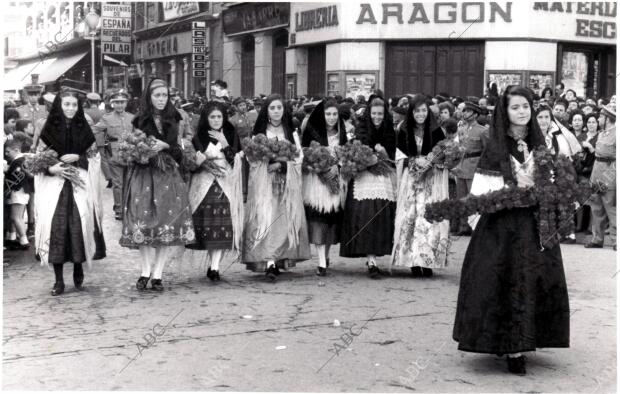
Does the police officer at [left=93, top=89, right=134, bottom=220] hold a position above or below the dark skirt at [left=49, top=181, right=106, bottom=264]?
above

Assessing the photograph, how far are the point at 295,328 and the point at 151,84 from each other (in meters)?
2.83

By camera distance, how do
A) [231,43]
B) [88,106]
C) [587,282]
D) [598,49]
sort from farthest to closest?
[231,43] < [598,49] < [88,106] < [587,282]

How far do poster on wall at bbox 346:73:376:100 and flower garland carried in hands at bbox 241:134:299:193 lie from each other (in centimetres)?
1438

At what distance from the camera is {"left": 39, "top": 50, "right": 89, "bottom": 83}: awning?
3881cm

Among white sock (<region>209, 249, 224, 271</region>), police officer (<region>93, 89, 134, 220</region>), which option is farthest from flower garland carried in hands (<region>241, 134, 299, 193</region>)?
police officer (<region>93, 89, 134, 220</region>)

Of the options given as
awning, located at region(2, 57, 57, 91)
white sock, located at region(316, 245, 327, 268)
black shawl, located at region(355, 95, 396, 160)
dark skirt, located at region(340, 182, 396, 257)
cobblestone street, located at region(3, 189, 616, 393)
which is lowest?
cobblestone street, located at region(3, 189, 616, 393)

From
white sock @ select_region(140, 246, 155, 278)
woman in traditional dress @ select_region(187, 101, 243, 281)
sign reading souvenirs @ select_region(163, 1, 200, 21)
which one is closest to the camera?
white sock @ select_region(140, 246, 155, 278)

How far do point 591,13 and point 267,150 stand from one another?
1611 cm

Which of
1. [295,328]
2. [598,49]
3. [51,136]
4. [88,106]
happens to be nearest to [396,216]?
[295,328]

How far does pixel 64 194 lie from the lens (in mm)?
8203

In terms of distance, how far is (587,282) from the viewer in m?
9.04

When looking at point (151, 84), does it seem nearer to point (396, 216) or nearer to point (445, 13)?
point (396, 216)

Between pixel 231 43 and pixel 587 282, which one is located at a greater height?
pixel 231 43

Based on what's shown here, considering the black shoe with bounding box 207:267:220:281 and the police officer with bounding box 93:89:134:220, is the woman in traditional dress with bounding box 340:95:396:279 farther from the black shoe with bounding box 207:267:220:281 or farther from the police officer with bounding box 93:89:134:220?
the police officer with bounding box 93:89:134:220
